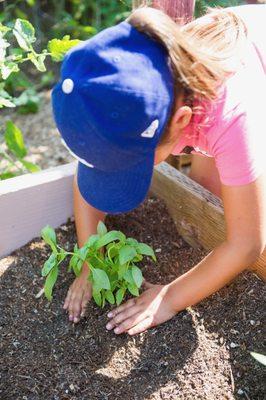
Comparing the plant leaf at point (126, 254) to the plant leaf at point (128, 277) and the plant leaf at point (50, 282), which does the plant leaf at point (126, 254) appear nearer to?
the plant leaf at point (128, 277)

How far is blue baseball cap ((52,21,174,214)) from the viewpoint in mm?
1191

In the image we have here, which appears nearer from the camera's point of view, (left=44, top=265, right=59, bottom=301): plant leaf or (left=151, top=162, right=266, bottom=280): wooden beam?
(left=44, top=265, right=59, bottom=301): plant leaf

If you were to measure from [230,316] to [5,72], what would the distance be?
907 mm

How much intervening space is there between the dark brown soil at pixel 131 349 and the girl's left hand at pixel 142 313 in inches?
0.9

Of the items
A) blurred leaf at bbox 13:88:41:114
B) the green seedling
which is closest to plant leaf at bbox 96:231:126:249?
the green seedling

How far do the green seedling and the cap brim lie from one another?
0.36ft

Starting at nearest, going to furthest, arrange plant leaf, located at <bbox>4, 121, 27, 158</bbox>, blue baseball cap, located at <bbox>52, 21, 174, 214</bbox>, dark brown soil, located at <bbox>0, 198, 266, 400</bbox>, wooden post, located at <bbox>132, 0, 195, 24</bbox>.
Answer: blue baseball cap, located at <bbox>52, 21, 174, 214</bbox>, dark brown soil, located at <bbox>0, 198, 266, 400</bbox>, wooden post, located at <bbox>132, 0, 195, 24</bbox>, plant leaf, located at <bbox>4, 121, 27, 158</bbox>

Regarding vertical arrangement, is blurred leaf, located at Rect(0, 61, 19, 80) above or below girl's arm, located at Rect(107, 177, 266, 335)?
above

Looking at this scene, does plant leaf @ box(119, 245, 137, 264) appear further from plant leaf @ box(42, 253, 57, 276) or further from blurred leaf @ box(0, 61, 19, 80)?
blurred leaf @ box(0, 61, 19, 80)

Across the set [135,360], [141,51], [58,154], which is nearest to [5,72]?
[141,51]

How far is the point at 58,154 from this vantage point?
289cm

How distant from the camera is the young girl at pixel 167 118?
121cm

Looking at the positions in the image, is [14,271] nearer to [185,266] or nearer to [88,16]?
[185,266]

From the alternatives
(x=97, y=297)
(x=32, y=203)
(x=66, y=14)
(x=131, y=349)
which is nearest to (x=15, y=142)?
(x=32, y=203)
